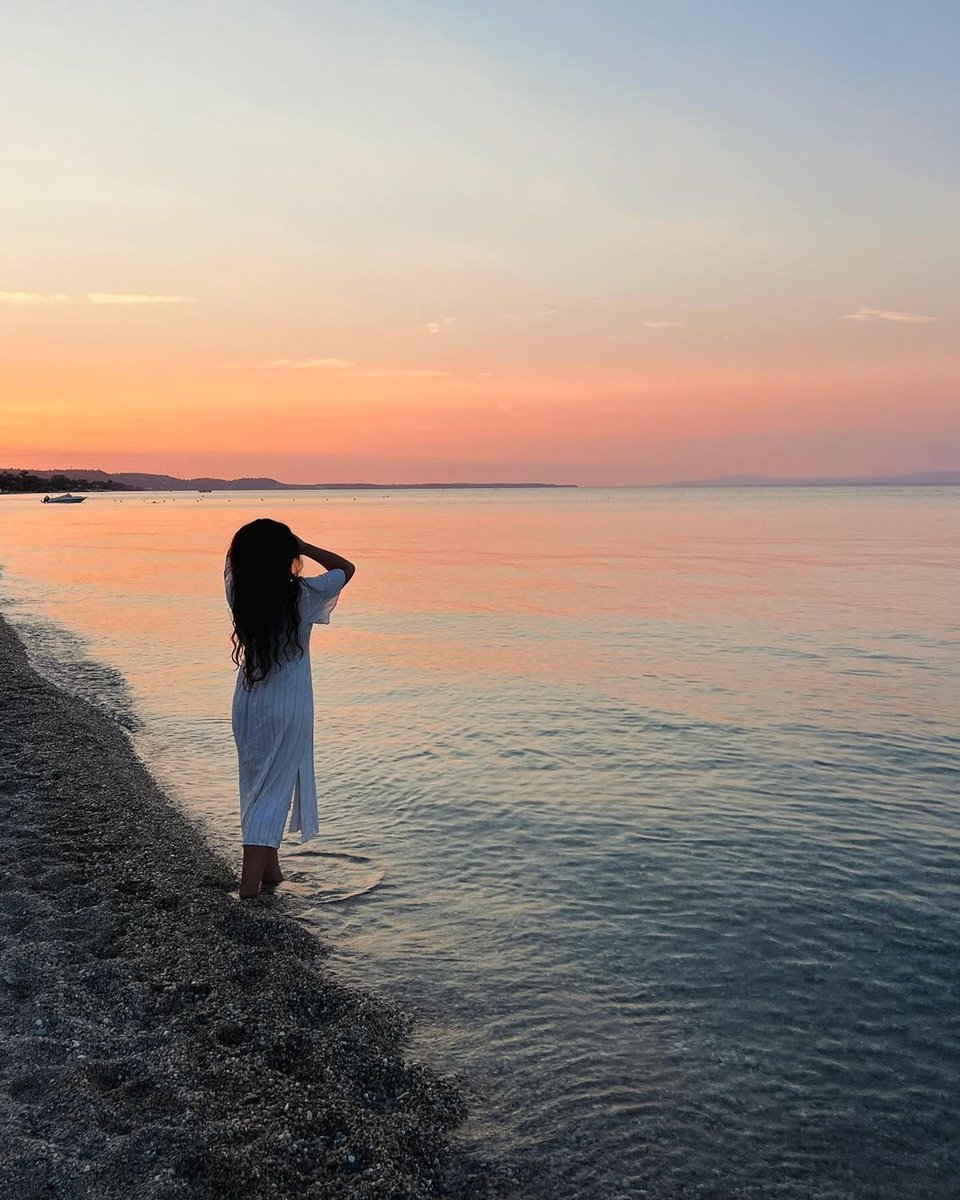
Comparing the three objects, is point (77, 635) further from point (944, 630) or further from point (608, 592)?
point (944, 630)

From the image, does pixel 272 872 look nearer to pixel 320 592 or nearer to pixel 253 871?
pixel 253 871

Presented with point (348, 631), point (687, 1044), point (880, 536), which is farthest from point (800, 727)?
point (880, 536)

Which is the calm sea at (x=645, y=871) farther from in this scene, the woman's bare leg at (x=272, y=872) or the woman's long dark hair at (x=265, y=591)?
the woman's long dark hair at (x=265, y=591)

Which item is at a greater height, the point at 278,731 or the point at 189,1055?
the point at 278,731

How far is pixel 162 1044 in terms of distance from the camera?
17.0 feet

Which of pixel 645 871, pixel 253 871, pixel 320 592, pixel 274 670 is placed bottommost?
pixel 645 871

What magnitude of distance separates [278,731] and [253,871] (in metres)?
1.31

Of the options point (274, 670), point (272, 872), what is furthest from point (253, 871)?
point (274, 670)

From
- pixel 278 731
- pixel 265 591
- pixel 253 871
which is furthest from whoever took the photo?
pixel 253 871

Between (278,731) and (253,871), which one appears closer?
(278,731)

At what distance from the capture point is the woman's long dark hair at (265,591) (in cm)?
664

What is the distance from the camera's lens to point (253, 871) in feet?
24.6

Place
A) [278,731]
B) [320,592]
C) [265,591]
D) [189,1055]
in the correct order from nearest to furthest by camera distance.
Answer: [189,1055]
[265,591]
[320,592]
[278,731]

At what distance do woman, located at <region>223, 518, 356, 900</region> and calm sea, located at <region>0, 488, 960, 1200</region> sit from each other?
932mm
